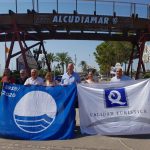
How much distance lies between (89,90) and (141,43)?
2115 centimetres

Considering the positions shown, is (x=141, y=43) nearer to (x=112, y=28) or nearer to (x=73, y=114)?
(x=112, y=28)

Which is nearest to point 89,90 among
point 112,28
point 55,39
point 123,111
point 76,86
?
point 76,86

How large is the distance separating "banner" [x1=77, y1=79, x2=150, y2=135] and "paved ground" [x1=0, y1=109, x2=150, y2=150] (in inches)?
10.7

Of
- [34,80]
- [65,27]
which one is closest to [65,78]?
[34,80]

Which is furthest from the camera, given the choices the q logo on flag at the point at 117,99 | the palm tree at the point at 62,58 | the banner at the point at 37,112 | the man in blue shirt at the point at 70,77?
the palm tree at the point at 62,58

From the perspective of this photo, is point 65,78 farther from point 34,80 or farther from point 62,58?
point 62,58

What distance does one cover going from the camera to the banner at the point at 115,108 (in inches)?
352

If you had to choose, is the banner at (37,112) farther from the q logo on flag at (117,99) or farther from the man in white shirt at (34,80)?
the q logo on flag at (117,99)

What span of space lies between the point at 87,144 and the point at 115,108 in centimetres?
133

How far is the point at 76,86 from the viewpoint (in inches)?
362

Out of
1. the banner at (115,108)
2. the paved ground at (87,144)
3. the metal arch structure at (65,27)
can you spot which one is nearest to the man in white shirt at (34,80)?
the banner at (115,108)

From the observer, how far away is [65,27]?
26031 mm

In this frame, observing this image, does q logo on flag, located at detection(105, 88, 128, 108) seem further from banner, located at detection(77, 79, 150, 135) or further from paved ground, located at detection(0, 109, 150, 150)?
paved ground, located at detection(0, 109, 150, 150)

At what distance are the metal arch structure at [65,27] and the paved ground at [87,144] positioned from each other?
54.6 ft
